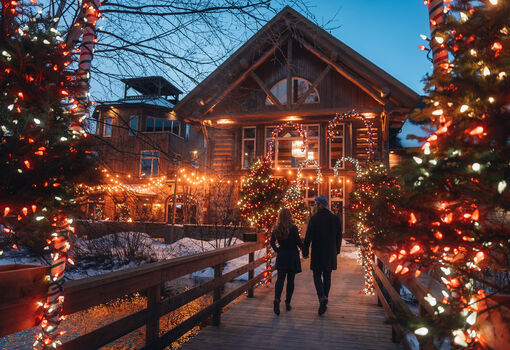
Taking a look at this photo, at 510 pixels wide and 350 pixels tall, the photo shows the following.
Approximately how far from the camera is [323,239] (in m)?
5.88

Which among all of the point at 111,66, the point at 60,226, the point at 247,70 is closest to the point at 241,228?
the point at 247,70

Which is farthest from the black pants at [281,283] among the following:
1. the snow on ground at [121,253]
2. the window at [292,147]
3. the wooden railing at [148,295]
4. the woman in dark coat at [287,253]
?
the window at [292,147]

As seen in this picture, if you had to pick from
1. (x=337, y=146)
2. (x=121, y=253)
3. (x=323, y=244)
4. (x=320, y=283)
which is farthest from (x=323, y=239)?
(x=337, y=146)

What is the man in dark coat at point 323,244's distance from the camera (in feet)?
19.1

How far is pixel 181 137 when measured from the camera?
30.2 metres

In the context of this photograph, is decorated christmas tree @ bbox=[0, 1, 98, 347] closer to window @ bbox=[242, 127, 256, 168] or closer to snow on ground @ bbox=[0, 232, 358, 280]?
snow on ground @ bbox=[0, 232, 358, 280]

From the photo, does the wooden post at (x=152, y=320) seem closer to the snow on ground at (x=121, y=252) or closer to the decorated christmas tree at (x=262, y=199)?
the decorated christmas tree at (x=262, y=199)

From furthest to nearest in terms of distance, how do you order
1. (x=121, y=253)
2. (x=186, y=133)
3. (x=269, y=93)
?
(x=186, y=133)
(x=269, y=93)
(x=121, y=253)

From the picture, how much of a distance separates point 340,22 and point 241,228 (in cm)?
1045

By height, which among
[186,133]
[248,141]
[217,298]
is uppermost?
[186,133]

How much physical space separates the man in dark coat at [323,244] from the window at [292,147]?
11632 mm

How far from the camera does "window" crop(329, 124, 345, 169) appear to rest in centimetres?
1736

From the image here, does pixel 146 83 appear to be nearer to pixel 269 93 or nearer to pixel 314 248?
pixel 314 248

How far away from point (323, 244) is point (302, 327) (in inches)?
54.6
